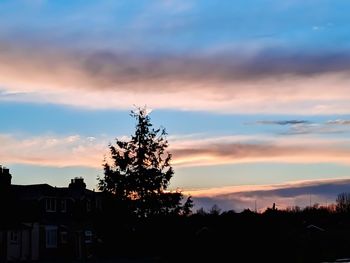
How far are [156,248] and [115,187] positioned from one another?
6.22 m

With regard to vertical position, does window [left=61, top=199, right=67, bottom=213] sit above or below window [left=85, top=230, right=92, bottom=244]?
above

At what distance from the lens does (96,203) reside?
78500 millimetres

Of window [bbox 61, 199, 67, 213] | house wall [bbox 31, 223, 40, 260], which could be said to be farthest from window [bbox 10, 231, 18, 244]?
window [bbox 61, 199, 67, 213]

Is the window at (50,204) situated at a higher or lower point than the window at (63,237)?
higher

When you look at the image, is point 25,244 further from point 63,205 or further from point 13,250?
point 63,205

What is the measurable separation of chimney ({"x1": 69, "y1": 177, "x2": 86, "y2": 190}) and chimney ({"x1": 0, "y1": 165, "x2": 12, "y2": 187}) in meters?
8.90

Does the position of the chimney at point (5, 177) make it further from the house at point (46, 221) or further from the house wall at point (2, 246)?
the house wall at point (2, 246)

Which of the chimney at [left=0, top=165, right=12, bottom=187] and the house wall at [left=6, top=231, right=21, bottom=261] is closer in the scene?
the house wall at [left=6, top=231, right=21, bottom=261]

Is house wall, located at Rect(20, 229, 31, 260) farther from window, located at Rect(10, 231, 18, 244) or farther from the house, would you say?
window, located at Rect(10, 231, 18, 244)

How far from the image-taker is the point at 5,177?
71500 millimetres

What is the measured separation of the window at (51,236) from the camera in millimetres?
70750

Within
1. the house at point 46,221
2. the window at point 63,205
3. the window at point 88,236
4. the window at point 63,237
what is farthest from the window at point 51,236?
the window at point 88,236

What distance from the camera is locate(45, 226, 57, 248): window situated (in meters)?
70.8

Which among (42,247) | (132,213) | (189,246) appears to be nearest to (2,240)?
(42,247)
